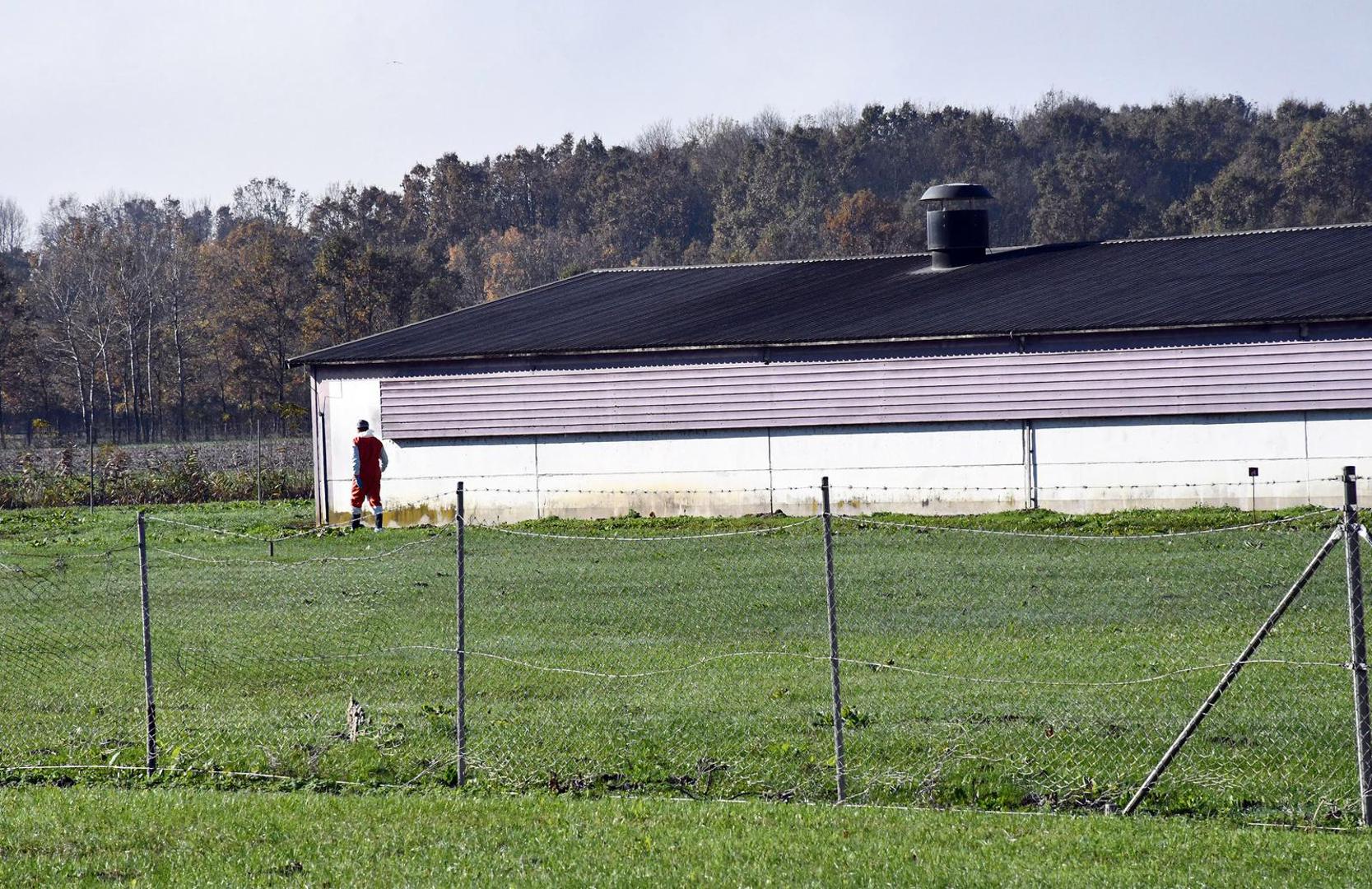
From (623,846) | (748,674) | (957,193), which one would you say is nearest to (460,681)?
(623,846)

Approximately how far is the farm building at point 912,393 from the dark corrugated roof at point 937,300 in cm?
9

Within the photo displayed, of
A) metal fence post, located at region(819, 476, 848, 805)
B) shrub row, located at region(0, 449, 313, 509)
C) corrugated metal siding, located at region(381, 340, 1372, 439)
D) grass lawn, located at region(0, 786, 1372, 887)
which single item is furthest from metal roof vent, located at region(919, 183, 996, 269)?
grass lawn, located at region(0, 786, 1372, 887)

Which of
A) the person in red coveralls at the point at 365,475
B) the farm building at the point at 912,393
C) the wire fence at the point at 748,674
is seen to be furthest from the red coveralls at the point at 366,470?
the wire fence at the point at 748,674

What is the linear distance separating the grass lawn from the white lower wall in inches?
646

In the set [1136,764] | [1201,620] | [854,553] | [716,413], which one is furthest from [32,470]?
[1136,764]

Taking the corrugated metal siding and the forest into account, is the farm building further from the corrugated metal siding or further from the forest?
the forest

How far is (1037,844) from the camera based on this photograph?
8609 millimetres

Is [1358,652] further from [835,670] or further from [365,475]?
[365,475]

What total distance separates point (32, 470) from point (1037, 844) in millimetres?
33825

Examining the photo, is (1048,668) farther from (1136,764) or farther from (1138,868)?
(1138,868)

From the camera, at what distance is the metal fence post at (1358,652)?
8883mm

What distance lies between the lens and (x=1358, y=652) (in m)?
8.92

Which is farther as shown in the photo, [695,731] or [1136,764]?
[695,731]

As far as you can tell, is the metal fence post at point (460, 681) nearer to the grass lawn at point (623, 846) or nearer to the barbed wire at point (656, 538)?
the grass lawn at point (623, 846)
